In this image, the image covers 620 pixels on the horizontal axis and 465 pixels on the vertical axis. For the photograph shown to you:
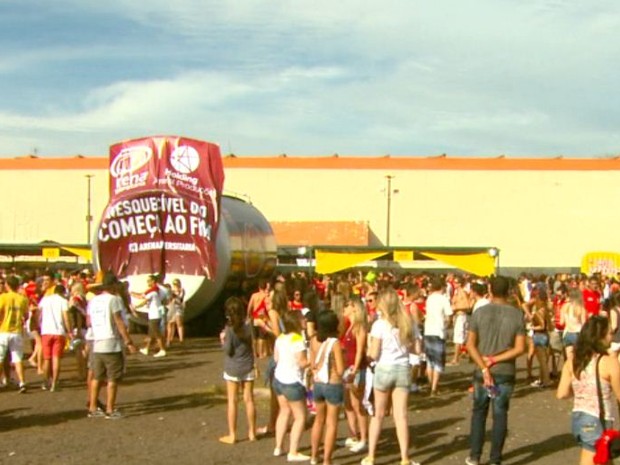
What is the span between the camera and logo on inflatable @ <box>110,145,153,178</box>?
70.3ft

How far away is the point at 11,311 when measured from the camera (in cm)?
1251

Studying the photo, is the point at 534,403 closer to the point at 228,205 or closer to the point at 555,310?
the point at 555,310

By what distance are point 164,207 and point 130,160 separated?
4.19 feet

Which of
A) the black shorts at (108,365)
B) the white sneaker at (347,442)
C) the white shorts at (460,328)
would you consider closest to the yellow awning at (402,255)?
the white shorts at (460,328)

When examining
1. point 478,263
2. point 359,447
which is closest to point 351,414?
point 359,447

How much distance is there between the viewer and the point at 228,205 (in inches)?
1015

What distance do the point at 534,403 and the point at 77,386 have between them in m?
6.26

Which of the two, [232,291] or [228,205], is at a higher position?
[228,205]

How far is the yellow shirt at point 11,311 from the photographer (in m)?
12.5

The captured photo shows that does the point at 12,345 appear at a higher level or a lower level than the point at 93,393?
higher

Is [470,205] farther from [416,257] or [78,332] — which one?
[78,332]

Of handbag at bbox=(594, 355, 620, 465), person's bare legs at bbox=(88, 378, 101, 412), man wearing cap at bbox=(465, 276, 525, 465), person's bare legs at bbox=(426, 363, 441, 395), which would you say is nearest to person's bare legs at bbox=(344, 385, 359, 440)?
man wearing cap at bbox=(465, 276, 525, 465)

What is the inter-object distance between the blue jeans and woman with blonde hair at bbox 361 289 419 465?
58 centimetres

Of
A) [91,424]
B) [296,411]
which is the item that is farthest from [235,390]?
[91,424]
